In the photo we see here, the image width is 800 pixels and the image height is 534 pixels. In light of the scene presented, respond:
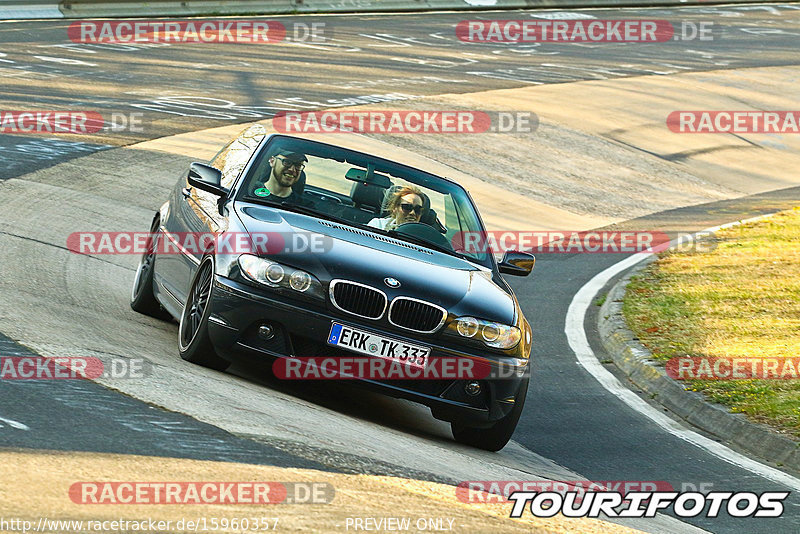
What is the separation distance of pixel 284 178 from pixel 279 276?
56.1 inches

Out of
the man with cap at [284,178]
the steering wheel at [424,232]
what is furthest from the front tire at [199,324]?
the steering wheel at [424,232]

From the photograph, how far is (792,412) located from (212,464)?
4985 mm

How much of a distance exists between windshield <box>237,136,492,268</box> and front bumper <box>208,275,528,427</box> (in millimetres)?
1158

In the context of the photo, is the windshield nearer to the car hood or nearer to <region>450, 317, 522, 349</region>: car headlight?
the car hood

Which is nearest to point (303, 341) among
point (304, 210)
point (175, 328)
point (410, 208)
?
point (304, 210)

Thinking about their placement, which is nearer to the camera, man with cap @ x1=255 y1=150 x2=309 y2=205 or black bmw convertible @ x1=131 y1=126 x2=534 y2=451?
black bmw convertible @ x1=131 y1=126 x2=534 y2=451

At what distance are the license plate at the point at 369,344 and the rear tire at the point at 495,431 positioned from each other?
2.47ft

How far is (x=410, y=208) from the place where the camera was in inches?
322

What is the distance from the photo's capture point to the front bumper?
6.83 meters

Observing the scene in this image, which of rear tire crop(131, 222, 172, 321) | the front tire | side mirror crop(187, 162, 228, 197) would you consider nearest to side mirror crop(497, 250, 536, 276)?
side mirror crop(187, 162, 228, 197)

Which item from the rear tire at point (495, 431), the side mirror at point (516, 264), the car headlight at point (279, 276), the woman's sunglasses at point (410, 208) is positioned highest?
the woman's sunglasses at point (410, 208)

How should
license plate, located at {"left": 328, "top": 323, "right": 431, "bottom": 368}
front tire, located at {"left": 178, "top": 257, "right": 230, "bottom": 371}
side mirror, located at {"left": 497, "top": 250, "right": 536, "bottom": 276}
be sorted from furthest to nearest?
side mirror, located at {"left": 497, "top": 250, "right": 536, "bottom": 276}, front tire, located at {"left": 178, "top": 257, "right": 230, "bottom": 371}, license plate, located at {"left": 328, "top": 323, "right": 431, "bottom": 368}

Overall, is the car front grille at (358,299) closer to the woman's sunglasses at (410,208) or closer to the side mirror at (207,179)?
the woman's sunglasses at (410,208)

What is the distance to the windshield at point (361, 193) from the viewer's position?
8047 millimetres
